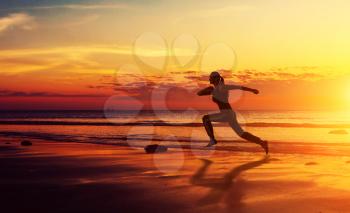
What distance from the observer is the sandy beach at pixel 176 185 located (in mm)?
8188

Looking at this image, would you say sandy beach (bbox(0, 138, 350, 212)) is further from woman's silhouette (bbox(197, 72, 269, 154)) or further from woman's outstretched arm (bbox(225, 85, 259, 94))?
woman's outstretched arm (bbox(225, 85, 259, 94))

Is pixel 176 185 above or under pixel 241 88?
under

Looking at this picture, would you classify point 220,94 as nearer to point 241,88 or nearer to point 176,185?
point 241,88

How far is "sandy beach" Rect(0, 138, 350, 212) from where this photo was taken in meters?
8.19

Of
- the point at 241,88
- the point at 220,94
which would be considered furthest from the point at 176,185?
the point at 220,94

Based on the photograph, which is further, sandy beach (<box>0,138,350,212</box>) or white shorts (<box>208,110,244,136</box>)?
white shorts (<box>208,110,244,136</box>)

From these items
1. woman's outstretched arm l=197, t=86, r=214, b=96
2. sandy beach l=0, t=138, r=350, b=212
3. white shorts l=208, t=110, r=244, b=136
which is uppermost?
woman's outstretched arm l=197, t=86, r=214, b=96

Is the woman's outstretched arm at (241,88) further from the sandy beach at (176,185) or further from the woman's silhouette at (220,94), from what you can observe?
the sandy beach at (176,185)

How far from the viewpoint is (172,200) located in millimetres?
8672

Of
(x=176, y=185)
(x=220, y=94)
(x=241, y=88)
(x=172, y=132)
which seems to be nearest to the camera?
(x=176, y=185)

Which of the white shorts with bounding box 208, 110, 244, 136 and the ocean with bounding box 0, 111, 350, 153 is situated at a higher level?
the white shorts with bounding box 208, 110, 244, 136

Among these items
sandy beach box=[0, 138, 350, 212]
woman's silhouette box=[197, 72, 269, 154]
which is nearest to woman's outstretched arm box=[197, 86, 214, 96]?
woman's silhouette box=[197, 72, 269, 154]

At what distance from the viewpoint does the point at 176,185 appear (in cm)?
1038

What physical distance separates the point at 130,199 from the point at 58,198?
1.32 meters
